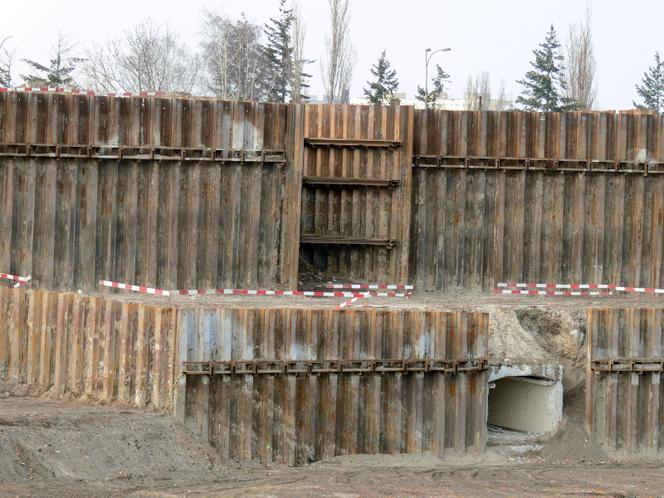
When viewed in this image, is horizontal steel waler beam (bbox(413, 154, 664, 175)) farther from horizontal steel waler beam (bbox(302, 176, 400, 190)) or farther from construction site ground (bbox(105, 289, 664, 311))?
construction site ground (bbox(105, 289, 664, 311))

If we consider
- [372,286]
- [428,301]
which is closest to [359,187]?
[372,286]

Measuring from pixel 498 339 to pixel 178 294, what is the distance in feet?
21.8

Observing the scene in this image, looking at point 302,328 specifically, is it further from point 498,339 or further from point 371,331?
point 498,339

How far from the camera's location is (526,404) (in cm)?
1888

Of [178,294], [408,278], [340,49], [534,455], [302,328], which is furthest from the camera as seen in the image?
[340,49]

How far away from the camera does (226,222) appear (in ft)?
72.7

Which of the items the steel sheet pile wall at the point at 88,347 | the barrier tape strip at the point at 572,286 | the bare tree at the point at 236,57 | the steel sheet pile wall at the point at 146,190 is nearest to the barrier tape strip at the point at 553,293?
the barrier tape strip at the point at 572,286

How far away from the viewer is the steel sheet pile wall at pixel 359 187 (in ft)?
74.3

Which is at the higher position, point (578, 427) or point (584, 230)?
point (584, 230)

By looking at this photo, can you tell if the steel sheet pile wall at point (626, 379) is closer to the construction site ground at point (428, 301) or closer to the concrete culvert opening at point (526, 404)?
the concrete culvert opening at point (526, 404)

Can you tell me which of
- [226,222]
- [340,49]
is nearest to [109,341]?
[226,222]

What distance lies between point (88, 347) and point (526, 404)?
7592mm

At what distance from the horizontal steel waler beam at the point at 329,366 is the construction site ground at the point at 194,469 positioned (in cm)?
100

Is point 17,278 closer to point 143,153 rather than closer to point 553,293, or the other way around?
point 143,153
